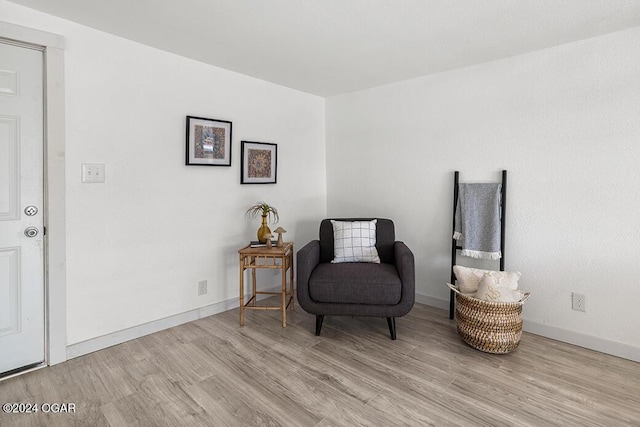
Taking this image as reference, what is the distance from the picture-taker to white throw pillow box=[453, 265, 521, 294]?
2332mm

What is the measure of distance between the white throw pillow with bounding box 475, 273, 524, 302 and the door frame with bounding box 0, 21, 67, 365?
8.86 ft

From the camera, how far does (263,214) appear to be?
2896mm

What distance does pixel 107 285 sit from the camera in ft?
7.59

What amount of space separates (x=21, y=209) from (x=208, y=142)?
129cm

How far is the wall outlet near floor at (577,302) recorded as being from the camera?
2351 millimetres

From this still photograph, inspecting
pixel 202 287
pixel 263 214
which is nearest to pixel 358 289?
pixel 263 214

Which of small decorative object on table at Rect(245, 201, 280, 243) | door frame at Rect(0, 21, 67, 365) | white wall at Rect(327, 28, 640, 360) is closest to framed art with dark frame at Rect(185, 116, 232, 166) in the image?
small decorative object on table at Rect(245, 201, 280, 243)

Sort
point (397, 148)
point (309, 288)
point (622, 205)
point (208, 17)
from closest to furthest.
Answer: point (208, 17), point (622, 205), point (309, 288), point (397, 148)

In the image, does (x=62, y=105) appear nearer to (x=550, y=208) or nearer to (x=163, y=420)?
(x=163, y=420)

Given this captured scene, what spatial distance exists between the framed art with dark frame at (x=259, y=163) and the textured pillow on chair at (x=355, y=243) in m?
0.89

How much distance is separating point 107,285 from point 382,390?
1912 mm

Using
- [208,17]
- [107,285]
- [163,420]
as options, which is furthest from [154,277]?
[208,17]

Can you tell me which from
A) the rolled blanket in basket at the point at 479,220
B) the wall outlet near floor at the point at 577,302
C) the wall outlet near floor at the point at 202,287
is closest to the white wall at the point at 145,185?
the wall outlet near floor at the point at 202,287

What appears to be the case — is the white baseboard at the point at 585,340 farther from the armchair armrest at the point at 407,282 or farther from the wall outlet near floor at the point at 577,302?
the armchair armrest at the point at 407,282
